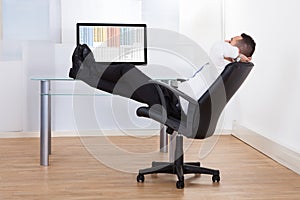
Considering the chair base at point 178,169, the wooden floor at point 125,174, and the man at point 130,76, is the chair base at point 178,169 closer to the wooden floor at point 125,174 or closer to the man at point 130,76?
the wooden floor at point 125,174

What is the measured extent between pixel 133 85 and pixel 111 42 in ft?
5.65

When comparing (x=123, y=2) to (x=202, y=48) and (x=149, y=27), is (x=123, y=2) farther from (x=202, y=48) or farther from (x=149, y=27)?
(x=202, y=48)

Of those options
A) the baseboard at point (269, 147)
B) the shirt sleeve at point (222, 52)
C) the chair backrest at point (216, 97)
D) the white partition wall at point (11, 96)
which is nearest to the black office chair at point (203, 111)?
the chair backrest at point (216, 97)

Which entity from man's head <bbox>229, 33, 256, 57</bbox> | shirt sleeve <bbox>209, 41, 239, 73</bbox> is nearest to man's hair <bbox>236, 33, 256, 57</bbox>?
man's head <bbox>229, 33, 256, 57</bbox>

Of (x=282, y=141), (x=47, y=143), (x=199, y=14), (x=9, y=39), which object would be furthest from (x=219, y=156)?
(x=9, y=39)

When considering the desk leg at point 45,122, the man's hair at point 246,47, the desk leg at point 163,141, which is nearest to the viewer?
the man's hair at point 246,47

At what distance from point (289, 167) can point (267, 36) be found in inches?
43.8

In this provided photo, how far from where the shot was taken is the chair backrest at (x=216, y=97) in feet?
10.3

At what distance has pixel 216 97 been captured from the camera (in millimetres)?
3180

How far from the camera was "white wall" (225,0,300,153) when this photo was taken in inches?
153

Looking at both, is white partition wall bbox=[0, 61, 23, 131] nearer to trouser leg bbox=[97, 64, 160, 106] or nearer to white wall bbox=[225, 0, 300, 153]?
trouser leg bbox=[97, 64, 160, 106]

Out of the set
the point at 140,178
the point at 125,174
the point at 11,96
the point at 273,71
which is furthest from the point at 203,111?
the point at 11,96

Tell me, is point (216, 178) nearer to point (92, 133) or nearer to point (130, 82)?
point (130, 82)

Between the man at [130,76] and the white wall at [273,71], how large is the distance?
54 centimetres
